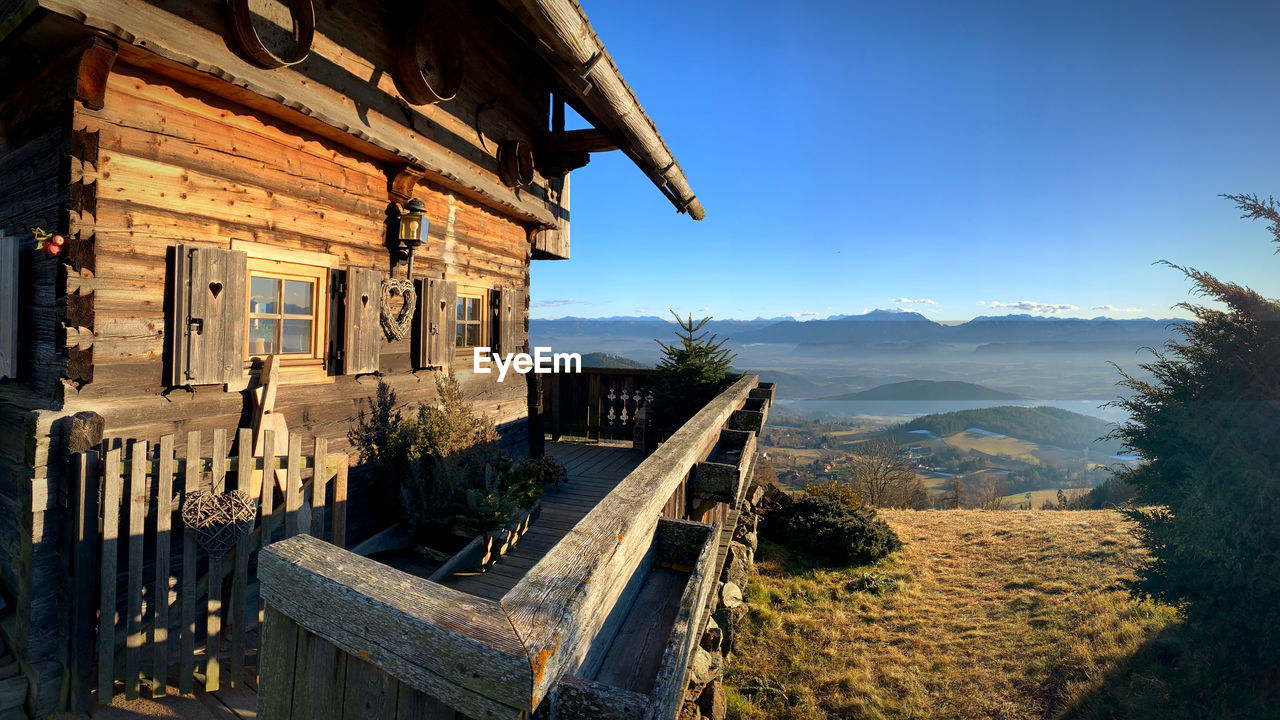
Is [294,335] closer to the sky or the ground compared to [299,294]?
closer to the ground

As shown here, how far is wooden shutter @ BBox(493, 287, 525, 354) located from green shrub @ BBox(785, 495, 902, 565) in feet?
15.4

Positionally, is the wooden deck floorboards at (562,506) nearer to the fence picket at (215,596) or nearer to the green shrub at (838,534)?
the fence picket at (215,596)

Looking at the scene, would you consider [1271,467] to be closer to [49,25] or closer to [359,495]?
[359,495]

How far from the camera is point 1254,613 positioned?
3.71 meters

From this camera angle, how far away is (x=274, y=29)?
436 cm

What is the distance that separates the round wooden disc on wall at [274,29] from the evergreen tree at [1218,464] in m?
7.23

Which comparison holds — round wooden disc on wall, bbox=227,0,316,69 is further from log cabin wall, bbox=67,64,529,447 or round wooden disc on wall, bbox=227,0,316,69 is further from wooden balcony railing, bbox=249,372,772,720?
wooden balcony railing, bbox=249,372,772,720

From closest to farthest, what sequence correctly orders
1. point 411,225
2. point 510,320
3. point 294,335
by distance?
point 411,225
point 294,335
point 510,320

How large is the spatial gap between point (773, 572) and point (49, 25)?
7.67 meters

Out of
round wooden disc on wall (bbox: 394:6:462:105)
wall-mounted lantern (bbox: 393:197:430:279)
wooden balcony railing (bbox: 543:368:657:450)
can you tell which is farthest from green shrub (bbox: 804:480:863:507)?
round wooden disc on wall (bbox: 394:6:462:105)

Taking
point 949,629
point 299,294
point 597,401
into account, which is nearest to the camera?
point 949,629

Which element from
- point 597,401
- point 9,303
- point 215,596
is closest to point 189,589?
point 215,596

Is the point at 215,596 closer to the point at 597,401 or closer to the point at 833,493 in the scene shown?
the point at 597,401

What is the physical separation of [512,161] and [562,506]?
4.46 meters
